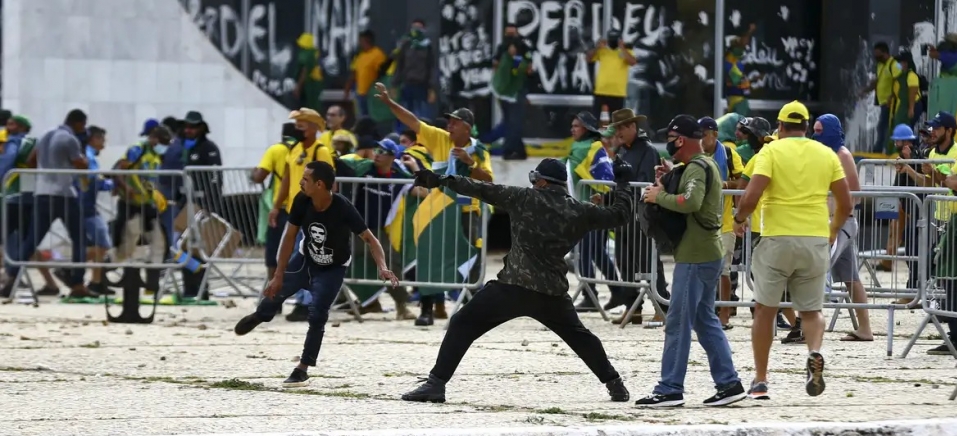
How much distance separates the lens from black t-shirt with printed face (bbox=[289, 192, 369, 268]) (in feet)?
35.5

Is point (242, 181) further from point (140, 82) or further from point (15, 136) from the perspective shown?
point (140, 82)

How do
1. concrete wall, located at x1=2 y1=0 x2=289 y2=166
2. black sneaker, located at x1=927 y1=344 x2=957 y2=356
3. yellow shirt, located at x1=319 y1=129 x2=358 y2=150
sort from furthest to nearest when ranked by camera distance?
1. concrete wall, located at x1=2 y1=0 x2=289 y2=166
2. yellow shirt, located at x1=319 y1=129 x2=358 y2=150
3. black sneaker, located at x1=927 y1=344 x2=957 y2=356

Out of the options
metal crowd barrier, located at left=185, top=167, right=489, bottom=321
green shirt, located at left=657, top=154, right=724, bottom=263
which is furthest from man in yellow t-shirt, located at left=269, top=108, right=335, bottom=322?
green shirt, located at left=657, top=154, right=724, bottom=263

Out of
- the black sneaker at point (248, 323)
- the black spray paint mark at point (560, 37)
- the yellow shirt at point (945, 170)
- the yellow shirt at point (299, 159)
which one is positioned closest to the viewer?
the black sneaker at point (248, 323)

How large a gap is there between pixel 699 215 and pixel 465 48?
42.8 feet

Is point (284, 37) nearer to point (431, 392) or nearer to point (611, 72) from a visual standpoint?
point (611, 72)

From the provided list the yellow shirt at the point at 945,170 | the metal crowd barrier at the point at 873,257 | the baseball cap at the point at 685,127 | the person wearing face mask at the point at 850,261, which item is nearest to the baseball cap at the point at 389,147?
the metal crowd barrier at the point at 873,257

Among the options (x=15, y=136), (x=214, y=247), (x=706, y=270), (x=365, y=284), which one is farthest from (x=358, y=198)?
(x=706, y=270)

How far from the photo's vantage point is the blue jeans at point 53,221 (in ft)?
56.8

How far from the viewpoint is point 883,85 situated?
22.1 metres

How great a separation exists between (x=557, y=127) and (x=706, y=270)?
1316 cm

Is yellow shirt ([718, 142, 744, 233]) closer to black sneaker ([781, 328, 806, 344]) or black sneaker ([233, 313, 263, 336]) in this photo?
black sneaker ([781, 328, 806, 344])

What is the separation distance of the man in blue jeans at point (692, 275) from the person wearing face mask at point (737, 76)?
13561 millimetres

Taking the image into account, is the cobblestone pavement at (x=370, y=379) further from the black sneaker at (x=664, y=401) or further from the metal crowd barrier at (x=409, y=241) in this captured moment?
the metal crowd barrier at (x=409, y=241)
